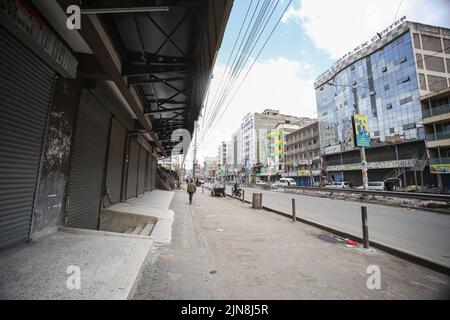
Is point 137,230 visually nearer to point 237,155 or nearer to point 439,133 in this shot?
point 439,133

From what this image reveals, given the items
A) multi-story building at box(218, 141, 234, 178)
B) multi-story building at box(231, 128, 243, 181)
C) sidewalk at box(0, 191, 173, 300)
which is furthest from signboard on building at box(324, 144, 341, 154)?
multi-story building at box(218, 141, 234, 178)

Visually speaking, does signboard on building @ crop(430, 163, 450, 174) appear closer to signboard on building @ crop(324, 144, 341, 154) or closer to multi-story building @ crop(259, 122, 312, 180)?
signboard on building @ crop(324, 144, 341, 154)

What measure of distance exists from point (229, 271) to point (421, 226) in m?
8.51

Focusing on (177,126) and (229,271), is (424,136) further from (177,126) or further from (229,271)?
(229,271)

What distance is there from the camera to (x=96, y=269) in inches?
122

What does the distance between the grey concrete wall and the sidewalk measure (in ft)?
1.35

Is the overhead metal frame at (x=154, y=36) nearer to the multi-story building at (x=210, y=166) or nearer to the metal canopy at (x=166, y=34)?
the metal canopy at (x=166, y=34)

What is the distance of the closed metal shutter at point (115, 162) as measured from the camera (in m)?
8.11

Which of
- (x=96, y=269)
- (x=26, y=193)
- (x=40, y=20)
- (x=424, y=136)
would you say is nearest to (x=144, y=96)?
(x=40, y=20)

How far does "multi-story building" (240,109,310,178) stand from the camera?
7894 cm

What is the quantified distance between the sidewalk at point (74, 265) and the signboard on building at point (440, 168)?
119 ft

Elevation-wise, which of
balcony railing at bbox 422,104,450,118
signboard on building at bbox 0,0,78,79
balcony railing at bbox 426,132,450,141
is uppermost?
balcony railing at bbox 422,104,450,118

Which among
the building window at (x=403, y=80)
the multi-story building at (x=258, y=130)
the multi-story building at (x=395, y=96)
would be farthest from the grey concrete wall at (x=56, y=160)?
the multi-story building at (x=258, y=130)

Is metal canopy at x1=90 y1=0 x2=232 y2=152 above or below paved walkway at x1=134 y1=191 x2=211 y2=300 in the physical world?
above
